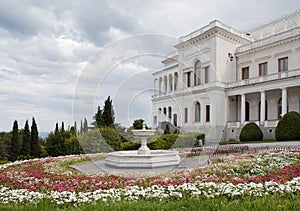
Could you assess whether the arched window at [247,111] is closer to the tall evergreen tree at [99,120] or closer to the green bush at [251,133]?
the green bush at [251,133]

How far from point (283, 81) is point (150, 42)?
796 inches

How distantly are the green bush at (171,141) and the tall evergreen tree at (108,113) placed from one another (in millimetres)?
3970

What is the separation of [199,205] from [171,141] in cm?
1562

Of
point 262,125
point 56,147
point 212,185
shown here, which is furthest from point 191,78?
point 212,185

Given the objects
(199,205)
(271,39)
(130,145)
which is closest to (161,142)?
(130,145)

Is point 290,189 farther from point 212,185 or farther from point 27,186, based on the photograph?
point 27,186

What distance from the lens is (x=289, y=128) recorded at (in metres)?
22.1

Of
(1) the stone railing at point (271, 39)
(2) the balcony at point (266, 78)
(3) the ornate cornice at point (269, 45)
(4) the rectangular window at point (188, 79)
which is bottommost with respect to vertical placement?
(2) the balcony at point (266, 78)

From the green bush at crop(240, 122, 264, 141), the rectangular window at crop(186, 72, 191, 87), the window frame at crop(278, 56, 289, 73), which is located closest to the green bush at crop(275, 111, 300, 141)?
the green bush at crop(240, 122, 264, 141)

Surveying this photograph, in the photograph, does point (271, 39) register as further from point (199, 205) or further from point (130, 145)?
point (199, 205)

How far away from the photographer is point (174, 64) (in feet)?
120

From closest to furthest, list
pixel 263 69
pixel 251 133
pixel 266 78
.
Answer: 1. pixel 251 133
2. pixel 266 78
3. pixel 263 69

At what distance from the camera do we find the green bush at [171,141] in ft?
63.5

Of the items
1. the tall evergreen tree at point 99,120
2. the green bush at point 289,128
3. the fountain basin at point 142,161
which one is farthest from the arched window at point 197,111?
the fountain basin at point 142,161
